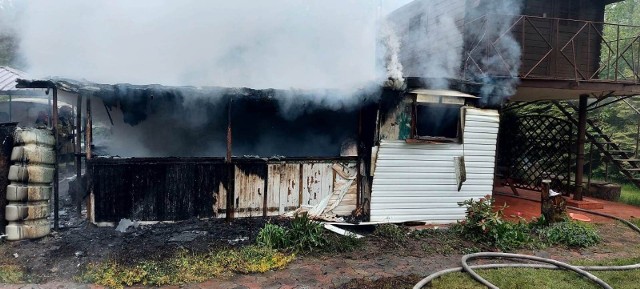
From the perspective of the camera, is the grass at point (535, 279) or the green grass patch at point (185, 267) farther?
the grass at point (535, 279)

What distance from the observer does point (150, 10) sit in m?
10.2

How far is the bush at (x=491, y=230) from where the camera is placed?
7301 mm

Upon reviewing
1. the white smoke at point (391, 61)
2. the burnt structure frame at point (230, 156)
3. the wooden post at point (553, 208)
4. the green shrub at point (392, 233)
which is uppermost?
the white smoke at point (391, 61)

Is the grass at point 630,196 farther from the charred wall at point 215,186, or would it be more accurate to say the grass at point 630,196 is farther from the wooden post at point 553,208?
the charred wall at point 215,186

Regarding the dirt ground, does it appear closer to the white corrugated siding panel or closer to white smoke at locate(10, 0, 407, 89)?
the white corrugated siding panel

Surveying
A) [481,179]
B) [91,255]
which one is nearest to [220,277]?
[91,255]

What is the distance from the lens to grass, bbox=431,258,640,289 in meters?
5.46

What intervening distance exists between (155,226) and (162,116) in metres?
2.41

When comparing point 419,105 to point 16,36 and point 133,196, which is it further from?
point 16,36

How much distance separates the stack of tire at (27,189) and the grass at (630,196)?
49.5ft

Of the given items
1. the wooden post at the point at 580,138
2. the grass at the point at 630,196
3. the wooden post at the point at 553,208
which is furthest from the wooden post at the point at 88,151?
the grass at the point at 630,196

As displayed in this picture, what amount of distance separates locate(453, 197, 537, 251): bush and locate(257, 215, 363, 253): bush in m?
2.33

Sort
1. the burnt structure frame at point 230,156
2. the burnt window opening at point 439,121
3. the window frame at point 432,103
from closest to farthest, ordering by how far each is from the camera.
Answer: the burnt structure frame at point 230,156, the window frame at point 432,103, the burnt window opening at point 439,121

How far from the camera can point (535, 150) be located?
13.3 m
